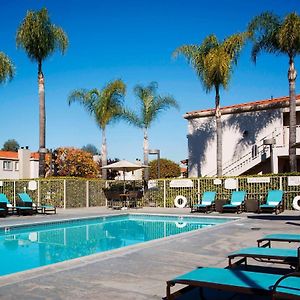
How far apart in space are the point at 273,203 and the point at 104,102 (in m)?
15.2

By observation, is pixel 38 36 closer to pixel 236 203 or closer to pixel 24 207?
pixel 24 207

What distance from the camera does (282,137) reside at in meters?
25.3

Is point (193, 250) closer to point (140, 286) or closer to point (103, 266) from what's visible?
point (103, 266)

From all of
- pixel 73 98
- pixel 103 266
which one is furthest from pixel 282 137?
pixel 103 266

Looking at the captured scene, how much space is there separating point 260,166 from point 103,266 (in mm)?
21164

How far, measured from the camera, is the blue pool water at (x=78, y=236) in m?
9.23

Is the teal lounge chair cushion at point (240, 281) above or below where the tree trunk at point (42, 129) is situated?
below

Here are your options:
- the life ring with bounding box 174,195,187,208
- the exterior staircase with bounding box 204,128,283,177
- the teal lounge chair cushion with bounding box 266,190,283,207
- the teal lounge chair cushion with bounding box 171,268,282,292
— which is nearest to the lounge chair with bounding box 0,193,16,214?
the life ring with bounding box 174,195,187,208

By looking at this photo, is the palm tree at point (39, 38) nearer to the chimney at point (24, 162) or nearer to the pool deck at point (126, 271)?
the pool deck at point (126, 271)

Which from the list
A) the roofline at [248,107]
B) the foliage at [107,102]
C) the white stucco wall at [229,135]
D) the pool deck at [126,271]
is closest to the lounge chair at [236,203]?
the pool deck at [126,271]

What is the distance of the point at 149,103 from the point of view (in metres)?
26.2

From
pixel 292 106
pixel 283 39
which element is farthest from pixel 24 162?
pixel 283 39

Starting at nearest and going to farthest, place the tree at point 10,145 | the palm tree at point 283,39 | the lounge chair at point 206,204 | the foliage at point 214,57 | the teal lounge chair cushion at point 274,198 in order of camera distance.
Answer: the teal lounge chair cushion at point 274,198 < the lounge chair at point 206,204 < the palm tree at point 283,39 < the foliage at point 214,57 < the tree at point 10,145

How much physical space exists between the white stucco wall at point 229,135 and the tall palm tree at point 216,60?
A: 4647 millimetres
